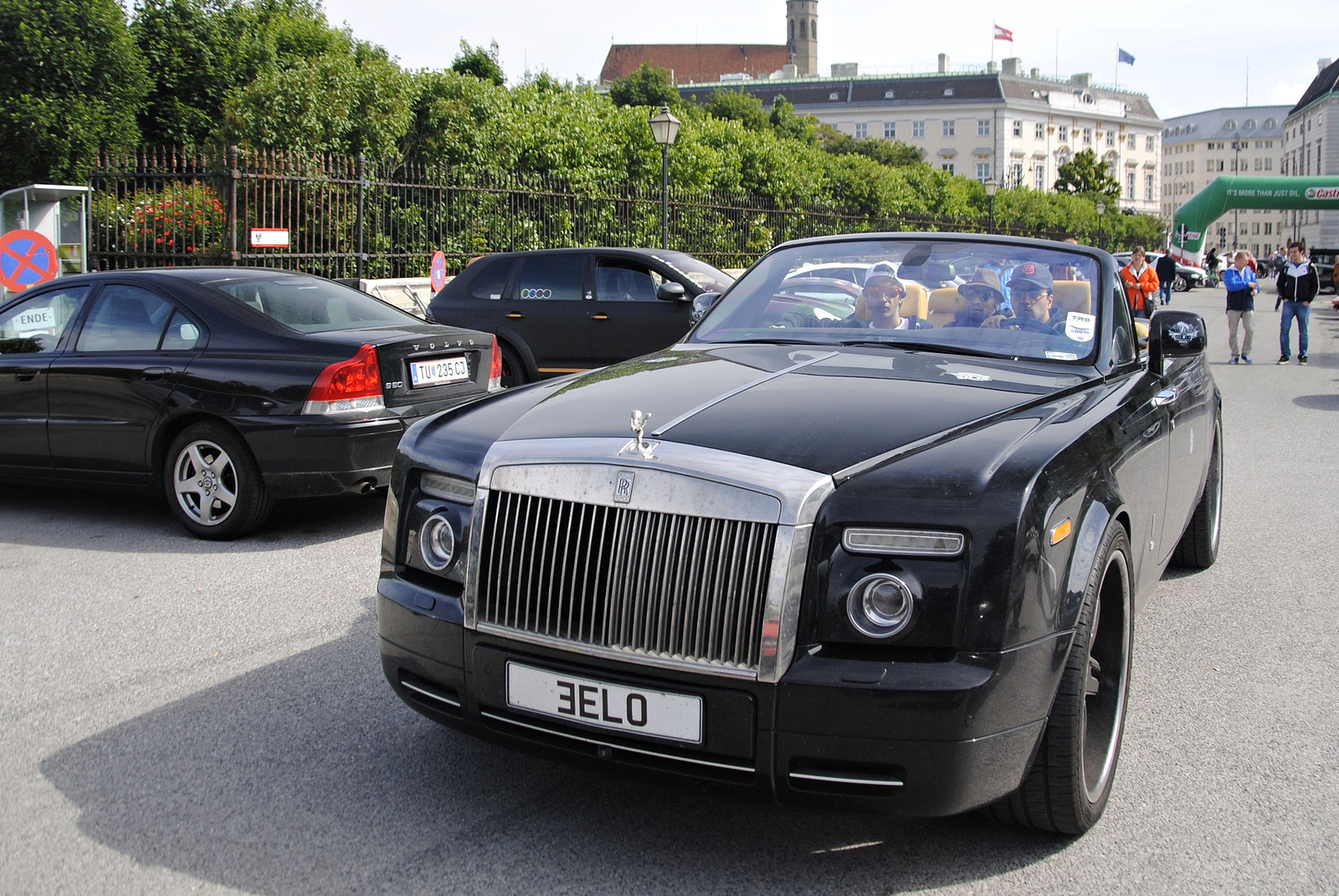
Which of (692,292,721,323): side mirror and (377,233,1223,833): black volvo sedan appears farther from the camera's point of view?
(692,292,721,323): side mirror

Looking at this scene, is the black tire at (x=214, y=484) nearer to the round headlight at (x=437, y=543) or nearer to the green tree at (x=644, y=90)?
the round headlight at (x=437, y=543)

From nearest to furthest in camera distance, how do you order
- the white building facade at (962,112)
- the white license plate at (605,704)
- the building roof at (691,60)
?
the white license plate at (605,704) < the white building facade at (962,112) < the building roof at (691,60)

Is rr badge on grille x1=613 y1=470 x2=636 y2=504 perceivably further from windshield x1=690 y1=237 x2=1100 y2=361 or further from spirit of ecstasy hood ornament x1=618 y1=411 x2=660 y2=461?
windshield x1=690 y1=237 x2=1100 y2=361

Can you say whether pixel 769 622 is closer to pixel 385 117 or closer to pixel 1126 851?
pixel 1126 851

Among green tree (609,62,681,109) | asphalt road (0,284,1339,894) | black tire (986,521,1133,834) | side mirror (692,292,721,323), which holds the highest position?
green tree (609,62,681,109)

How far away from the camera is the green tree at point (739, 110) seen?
90.9 m

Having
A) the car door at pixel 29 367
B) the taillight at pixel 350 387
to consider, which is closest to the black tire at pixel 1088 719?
the taillight at pixel 350 387

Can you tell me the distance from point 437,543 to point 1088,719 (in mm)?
1816

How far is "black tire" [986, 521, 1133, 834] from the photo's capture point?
9.45ft

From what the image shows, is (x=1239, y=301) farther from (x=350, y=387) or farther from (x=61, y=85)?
(x=61, y=85)

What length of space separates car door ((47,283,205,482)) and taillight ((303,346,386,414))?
0.85 meters

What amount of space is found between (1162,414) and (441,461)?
2545 millimetres

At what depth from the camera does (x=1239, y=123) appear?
183500 millimetres

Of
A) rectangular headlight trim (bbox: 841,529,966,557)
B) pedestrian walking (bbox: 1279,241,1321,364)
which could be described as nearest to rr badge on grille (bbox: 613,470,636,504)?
rectangular headlight trim (bbox: 841,529,966,557)
